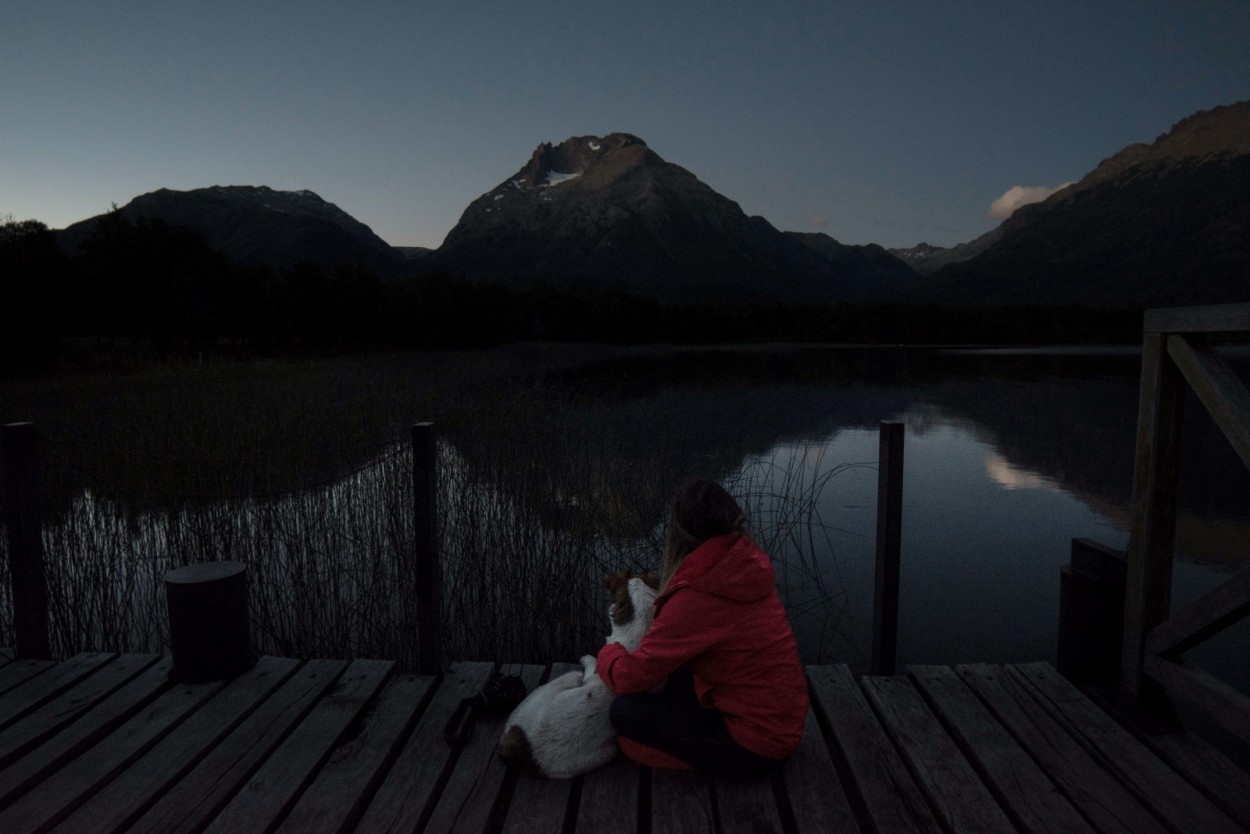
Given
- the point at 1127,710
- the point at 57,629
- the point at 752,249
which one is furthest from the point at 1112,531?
the point at 752,249

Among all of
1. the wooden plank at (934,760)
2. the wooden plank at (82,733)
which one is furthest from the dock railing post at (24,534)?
the wooden plank at (934,760)

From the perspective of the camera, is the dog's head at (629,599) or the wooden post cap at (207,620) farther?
the wooden post cap at (207,620)

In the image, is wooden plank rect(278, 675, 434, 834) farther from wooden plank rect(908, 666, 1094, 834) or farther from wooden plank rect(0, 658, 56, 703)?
wooden plank rect(908, 666, 1094, 834)

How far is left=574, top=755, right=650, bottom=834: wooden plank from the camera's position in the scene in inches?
74.9

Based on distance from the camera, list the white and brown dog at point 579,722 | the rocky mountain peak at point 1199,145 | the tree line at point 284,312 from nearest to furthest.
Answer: the white and brown dog at point 579,722, the tree line at point 284,312, the rocky mountain peak at point 1199,145

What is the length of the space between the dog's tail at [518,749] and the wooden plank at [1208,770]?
1957 mm

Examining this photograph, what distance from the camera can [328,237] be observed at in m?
148

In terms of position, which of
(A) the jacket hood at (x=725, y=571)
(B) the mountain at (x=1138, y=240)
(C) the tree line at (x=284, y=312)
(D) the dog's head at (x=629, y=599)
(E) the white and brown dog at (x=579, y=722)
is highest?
(B) the mountain at (x=1138, y=240)

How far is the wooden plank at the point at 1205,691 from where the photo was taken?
200 centimetres

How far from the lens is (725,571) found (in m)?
1.88

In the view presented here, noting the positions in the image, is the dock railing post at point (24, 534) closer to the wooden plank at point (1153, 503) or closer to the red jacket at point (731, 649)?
the red jacket at point (731, 649)

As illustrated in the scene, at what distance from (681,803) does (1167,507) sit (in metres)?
1.93

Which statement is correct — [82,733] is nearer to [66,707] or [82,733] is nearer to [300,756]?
[66,707]

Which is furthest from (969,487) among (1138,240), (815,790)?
(1138,240)
